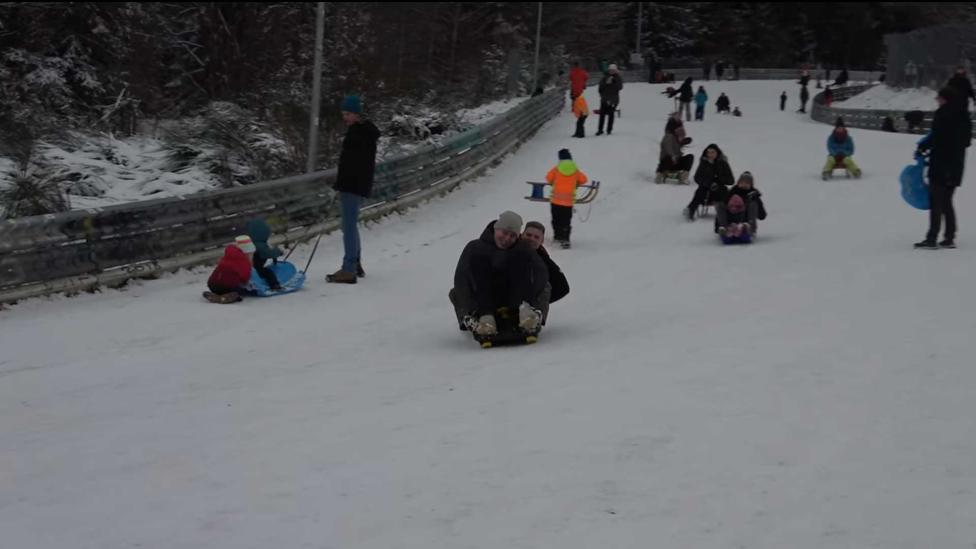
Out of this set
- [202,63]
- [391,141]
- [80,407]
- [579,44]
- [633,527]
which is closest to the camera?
[633,527]

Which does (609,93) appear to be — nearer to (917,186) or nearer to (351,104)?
(917,186)

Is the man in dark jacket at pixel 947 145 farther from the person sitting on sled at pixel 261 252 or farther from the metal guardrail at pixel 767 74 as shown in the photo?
the metal guardrail at pixel 767 74

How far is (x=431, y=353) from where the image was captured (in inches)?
339

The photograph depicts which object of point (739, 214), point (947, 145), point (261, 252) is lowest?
point (261, 252)

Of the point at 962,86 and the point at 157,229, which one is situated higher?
the point at 962,86

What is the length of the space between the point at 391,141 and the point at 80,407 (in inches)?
791

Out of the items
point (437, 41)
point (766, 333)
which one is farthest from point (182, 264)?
point (437, 41)

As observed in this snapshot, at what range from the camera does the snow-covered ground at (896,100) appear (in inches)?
1684

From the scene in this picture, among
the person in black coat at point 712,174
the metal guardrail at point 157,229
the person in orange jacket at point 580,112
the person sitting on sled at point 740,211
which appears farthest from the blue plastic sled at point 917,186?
the person in orange jacket at point 580,112

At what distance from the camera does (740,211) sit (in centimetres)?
1503

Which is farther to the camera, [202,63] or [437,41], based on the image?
[437,41]

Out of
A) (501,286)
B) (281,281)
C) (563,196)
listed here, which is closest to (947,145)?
(563,196)

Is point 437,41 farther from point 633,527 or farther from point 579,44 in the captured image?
point 633,527

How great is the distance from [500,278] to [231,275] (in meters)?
3.42
